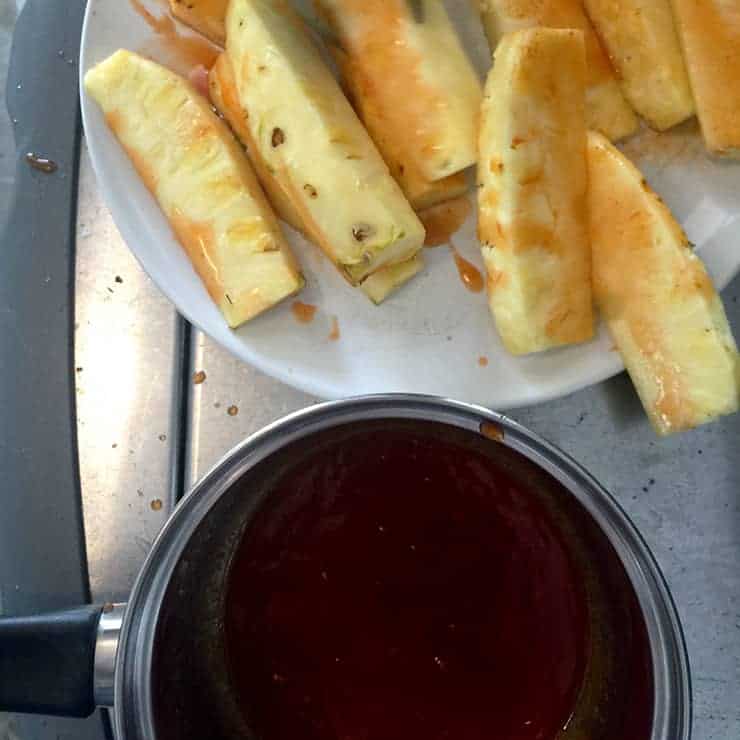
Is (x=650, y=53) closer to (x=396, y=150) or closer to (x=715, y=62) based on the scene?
(x=715, y=62)

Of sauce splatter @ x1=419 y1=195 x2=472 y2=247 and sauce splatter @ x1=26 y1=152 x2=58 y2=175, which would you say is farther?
sauce splatter @ x1=26 y1=152 x2=58 y2=175

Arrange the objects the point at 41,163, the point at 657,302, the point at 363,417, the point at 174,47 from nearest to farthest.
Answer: the point at 363,417 < the point at 657,302 < the point at 174,47 < the point at 41,163

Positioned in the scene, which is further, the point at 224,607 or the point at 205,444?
the point at 205,444

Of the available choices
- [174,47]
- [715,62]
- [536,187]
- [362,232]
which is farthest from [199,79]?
[715,62]

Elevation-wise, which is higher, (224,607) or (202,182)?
(202,182)

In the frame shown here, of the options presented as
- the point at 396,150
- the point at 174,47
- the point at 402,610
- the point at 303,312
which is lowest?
the point at 402,610

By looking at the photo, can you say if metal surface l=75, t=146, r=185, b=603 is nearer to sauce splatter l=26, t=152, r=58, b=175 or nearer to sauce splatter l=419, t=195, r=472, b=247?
sauce splatter l=26, t=152, r=58, b=175

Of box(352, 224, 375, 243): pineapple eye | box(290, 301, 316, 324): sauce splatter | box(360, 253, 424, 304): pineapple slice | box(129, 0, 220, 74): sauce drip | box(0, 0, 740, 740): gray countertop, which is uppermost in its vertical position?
box(129, 0, 220, 74): sauce drip

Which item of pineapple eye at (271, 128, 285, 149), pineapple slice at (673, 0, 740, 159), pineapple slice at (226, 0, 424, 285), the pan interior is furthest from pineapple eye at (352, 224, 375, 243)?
pineapple slice at (673, 0, 740, 159)
